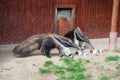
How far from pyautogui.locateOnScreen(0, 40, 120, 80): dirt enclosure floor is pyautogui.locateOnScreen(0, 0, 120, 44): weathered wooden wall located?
874 millimetres

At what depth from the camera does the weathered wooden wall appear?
10.1 metres

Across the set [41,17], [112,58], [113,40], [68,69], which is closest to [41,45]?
[41,17]

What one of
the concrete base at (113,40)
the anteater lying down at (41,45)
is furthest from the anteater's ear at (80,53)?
the concrete base at (113,40)

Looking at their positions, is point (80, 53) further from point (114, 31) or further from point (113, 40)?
point (114, 31)

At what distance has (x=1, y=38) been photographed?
1010 cm

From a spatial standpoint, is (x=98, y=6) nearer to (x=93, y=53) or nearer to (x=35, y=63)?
(x=93, y=53)

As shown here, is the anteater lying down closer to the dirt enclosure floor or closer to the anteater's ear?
the dirt enclosure floor

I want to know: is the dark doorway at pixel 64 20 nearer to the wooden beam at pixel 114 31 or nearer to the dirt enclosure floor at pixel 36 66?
the dirt enclosure floor at pixel 36 66

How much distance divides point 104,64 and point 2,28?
342cm

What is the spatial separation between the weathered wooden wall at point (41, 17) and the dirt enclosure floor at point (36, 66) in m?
0.87

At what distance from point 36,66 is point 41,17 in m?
2.76

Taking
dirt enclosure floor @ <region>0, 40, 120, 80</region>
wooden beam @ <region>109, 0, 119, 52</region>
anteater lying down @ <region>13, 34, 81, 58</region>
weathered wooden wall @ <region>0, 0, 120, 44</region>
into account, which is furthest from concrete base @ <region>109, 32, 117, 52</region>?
anteater lying down @ <region>13, 34, 81, 58</region>

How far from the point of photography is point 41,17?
10.8 meters

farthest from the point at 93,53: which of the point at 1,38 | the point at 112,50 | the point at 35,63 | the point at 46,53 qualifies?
the point at 1,38
